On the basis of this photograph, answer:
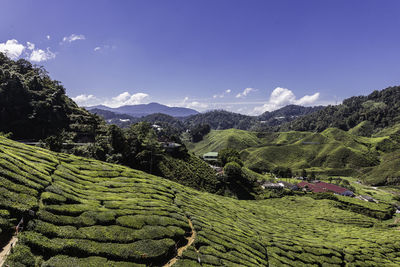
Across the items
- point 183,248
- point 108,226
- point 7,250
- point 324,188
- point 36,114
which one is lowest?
point 324,188

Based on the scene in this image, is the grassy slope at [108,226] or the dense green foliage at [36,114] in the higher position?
the dense green foliage at [36,114]

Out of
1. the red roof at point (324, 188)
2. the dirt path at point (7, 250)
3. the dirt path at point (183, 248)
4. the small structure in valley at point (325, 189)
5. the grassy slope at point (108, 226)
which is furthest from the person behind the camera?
the red roof at point (324, 188)

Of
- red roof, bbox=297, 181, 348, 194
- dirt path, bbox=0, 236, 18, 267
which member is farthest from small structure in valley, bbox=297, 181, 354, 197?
dirt path, bbox=0, 236, 18, 267

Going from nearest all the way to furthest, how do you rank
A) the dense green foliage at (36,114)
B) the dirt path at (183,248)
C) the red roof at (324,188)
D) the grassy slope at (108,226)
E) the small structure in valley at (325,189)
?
the grassy slope at (108,226) < the dirt path at (183,248) < the dense green foliage at (36,114) < the small structure in valley at (325,189) < the red roof at (324,188)

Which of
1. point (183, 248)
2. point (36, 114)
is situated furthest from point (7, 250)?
point (36, 114)

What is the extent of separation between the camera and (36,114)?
11812cm

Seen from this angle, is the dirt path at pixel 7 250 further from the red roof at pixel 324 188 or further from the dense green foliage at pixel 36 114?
the red roof at pixel 324 188

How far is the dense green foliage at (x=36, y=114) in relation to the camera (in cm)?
11288

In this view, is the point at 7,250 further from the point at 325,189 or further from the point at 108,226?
the point at 325,189

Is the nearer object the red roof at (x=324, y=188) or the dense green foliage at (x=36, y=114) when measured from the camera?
the dense green foliage at (x=36, y=114)

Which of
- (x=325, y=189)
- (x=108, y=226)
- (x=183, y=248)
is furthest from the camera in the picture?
(x=325, y=189)

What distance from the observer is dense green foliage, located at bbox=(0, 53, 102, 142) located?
113 meters

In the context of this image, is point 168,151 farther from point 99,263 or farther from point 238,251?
point 99,263

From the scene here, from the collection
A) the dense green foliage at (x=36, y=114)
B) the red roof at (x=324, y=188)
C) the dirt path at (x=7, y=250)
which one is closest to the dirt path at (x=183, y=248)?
the dirt path at (x=7, y=250)
